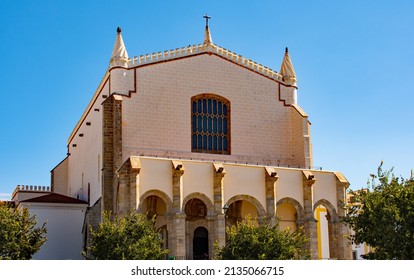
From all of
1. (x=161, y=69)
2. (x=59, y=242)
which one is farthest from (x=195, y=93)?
(x=59, y=242)

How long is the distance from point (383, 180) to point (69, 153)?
3626 centimetres

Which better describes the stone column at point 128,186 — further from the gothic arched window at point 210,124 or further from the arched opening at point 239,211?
the arched opening at point 239,211

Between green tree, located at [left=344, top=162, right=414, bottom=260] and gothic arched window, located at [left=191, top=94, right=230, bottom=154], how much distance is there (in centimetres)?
1497

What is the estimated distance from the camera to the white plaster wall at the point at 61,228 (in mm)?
45250

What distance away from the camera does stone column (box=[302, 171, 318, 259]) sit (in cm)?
4131

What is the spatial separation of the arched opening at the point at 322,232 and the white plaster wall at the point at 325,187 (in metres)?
1.97

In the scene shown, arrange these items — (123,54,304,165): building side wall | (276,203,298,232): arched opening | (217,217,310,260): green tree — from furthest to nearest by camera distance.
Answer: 1. (276,203,298,232): arched opening
2. (123,54,304,165): building side wall
3. (217,217,310,260): green tree

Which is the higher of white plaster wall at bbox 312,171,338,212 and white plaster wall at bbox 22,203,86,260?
white plaster wall at bbox 312,171,338,212

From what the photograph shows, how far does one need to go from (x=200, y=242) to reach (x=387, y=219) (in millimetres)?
15226

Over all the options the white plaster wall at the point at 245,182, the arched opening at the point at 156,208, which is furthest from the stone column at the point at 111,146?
the white plaster wall at the point at 245,182

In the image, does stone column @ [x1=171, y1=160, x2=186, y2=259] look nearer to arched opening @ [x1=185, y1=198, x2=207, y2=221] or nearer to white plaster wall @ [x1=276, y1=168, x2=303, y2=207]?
arched opening @ [x1=185, y1=198, x2=207, y2=221]

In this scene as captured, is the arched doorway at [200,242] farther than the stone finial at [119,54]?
No

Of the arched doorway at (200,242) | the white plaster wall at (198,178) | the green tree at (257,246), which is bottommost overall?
the green tree at (257,246)

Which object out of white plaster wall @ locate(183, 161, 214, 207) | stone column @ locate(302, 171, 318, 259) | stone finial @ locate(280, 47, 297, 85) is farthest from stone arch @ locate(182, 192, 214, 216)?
stone finial @ locate(280, 47, 297, 85)
